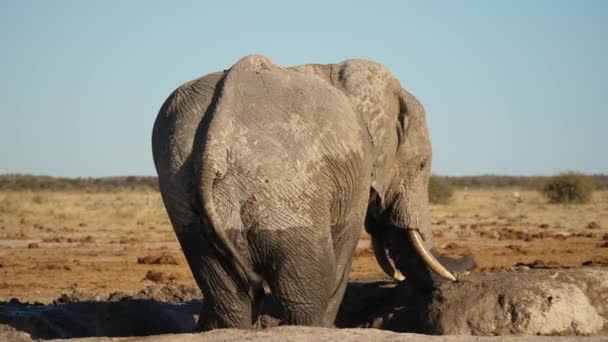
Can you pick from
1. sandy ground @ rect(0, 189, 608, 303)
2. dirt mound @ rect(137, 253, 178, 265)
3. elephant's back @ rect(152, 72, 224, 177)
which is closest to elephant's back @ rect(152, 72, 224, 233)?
elephant's back @ rect(152, 72, 224, 177)

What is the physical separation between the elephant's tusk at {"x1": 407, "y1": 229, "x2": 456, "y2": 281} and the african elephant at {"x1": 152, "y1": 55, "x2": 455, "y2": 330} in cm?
103

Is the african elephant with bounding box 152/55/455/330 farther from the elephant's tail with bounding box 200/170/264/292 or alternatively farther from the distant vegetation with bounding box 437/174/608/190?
the distant vegetation with bounding box 437/174/608/190

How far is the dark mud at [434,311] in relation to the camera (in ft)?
25.7

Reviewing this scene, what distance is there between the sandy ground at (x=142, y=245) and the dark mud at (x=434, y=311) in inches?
123

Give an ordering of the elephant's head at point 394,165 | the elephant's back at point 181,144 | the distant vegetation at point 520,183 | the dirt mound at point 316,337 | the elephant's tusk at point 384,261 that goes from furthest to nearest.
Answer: the distant vegetation at point 520,183 → the elephant's tusk at point 384,261 → the elephant's head at point 394,165 → the elephant's back at point 181,144 → the dirt mound at point 316,337

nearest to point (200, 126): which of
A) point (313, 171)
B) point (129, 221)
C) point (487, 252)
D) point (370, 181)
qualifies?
point (313, 171)

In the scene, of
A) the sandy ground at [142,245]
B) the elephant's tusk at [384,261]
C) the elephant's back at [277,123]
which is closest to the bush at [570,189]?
the sandy ground at [142,245]

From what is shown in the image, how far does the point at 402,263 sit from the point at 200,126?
2.71m

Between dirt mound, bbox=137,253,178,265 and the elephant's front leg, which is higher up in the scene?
the elephant's front leg

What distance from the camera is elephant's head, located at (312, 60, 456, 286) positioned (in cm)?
848

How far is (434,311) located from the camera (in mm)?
8203

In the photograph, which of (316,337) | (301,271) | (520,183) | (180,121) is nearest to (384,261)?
(301,271)

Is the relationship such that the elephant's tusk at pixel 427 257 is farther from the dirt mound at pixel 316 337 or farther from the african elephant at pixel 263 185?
the dirt mound at pixel 316 337

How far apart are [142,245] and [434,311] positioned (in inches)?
617
